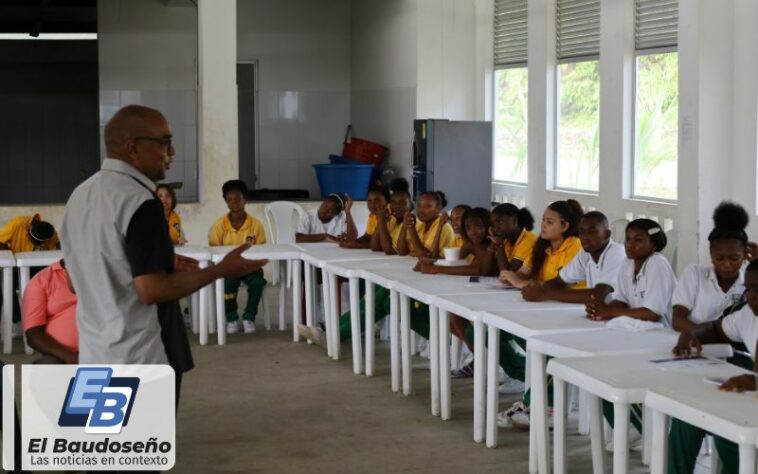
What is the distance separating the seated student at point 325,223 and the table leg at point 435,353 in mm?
3008

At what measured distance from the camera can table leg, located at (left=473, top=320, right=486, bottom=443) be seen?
16.9 ft

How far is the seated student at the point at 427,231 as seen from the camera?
725 cm

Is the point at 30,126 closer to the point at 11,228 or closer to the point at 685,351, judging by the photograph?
the point at 11,228

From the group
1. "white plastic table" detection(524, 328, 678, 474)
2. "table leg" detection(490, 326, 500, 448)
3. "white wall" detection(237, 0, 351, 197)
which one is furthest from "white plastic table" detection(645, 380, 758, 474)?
"white wall" detection(237, 0, 351, 197)

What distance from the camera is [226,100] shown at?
10719mm

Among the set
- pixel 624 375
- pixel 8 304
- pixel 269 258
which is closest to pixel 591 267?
pixel 624 375

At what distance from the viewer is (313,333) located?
7.82 metres

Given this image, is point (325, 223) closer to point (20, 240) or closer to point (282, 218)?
point (282, 218)

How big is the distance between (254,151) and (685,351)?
400 inches

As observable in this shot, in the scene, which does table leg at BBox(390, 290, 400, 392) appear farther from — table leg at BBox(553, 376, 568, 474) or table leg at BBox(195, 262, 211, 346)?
table leg at BBox(553, 376, 568, 474)

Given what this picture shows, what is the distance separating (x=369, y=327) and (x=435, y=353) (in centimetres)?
104

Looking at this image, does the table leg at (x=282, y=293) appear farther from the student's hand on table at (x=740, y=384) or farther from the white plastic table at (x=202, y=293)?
the student's hand on table at (x=740, y=384)

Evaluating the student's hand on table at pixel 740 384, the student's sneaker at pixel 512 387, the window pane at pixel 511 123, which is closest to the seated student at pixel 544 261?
the student's sneaker at pixel 512 387

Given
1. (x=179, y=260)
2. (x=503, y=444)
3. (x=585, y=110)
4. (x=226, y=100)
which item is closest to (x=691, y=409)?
(x=179, y=260)
